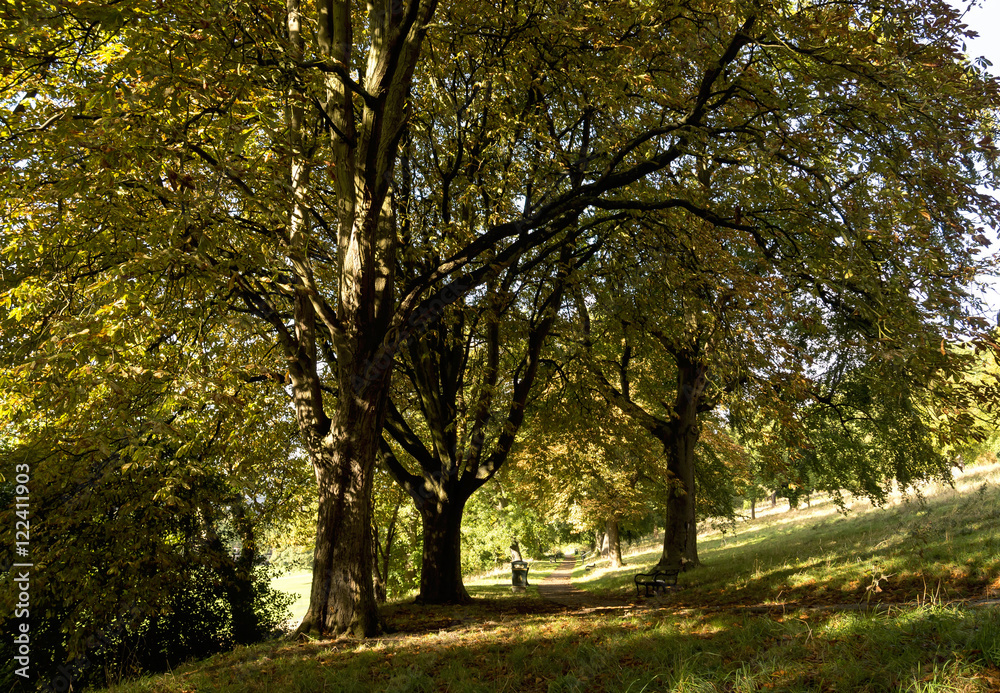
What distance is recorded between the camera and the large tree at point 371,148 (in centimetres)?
625

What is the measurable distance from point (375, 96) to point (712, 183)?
26.7ft

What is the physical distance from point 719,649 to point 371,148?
7245mm

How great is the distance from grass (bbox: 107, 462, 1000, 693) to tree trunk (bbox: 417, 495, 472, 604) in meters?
2.29

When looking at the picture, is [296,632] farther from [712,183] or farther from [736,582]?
[712,183]

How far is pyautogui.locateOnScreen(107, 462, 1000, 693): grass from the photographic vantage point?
13.1 feet

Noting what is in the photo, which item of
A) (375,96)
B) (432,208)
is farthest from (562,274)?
(375,96)

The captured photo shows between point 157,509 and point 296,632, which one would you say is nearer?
point 296,632

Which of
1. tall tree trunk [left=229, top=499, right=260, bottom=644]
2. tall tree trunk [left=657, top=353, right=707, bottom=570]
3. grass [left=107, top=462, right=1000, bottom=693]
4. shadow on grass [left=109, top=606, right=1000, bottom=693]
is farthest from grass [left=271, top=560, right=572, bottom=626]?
shadow on grass [left=109, top=606, right=1000, bottom=693]

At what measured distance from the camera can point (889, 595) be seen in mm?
7223

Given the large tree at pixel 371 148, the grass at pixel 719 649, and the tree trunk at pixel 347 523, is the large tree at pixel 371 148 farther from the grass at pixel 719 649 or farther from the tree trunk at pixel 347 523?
the grass at pixel 719 649

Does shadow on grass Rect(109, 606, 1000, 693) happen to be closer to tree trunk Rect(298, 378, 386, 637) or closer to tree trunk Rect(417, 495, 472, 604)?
tree trunk Rect(298, 378, 386, 637)

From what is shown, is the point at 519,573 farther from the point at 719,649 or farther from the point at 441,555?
the point at 719,649

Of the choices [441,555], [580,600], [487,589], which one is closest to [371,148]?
[441,555]

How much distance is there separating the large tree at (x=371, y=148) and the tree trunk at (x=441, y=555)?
14.0 feet
